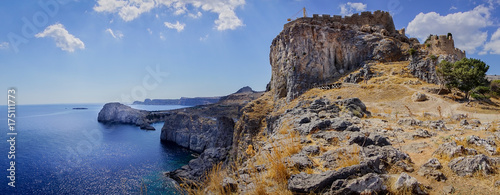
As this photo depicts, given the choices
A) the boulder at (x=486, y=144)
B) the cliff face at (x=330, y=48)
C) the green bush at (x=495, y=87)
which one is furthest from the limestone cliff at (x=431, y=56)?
the boulder at (x=486, y=144)

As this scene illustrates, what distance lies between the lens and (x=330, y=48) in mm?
35781

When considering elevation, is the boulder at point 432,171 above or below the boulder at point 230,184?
above

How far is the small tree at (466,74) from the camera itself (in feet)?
65.7

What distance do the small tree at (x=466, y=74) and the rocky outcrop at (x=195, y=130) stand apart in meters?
36.2

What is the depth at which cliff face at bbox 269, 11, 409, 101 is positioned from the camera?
3478 centimetres

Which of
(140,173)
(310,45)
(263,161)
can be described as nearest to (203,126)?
(140,173)

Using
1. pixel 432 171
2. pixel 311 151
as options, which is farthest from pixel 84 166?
pixel 432 171

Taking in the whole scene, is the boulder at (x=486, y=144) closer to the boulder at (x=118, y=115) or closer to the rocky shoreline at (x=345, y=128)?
the rocky shoreline at (x=345, y=128)

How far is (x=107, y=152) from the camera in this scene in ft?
159

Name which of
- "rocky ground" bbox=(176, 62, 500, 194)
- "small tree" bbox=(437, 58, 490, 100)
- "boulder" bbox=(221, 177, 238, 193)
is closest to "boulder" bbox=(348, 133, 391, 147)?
"rocky ground" bbox=(176, 62, 500, 194)

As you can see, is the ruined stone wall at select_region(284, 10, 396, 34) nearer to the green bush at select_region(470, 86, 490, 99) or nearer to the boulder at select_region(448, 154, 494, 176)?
the green bush at select_region(470, 86, 490, 99)

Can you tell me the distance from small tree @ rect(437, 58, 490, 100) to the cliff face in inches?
491

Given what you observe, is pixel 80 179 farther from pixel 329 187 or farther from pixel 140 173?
pixel 329 187

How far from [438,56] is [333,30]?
1454 centimetres
